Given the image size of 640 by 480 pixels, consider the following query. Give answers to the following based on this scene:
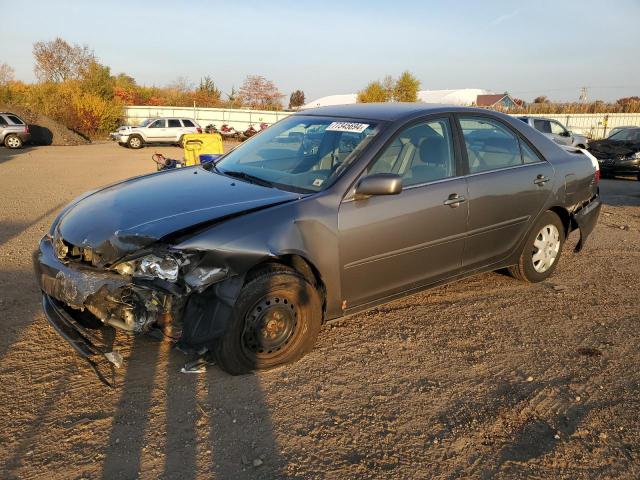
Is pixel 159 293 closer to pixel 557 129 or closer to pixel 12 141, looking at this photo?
pixel 557 129

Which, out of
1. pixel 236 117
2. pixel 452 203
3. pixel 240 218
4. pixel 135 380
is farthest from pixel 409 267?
pixel 236 117

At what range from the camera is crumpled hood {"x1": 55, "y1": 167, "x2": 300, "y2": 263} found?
3051 mm

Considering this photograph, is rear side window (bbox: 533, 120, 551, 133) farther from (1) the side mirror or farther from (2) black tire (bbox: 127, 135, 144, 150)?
(2) black tire (bbox: 127, 135, 144, 150)

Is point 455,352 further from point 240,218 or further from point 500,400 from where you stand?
point 240,218

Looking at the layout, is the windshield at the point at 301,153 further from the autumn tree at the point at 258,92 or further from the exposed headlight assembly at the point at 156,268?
the autumn tree at the point at 258,92

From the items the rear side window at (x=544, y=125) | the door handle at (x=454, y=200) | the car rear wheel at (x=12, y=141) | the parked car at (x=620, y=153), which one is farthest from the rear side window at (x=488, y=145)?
the car rear wheel at (x=12, y=141)

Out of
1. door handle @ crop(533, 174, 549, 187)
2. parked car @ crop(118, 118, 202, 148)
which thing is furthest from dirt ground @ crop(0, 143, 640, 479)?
parked car @ crop(118, 118, 202, 148)

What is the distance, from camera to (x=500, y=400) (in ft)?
10.2

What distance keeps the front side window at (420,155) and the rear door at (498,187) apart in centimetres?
21

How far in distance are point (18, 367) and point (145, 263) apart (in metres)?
1.20

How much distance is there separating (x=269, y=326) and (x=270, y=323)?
0.02m

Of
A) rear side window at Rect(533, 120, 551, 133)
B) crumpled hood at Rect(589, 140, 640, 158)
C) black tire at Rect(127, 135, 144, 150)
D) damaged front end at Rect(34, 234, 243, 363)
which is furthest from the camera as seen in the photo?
black tire at Rect(127, 135, 144, 150)

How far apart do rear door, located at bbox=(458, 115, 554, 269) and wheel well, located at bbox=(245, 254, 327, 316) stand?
4.65 feet

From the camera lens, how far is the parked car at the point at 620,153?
14414 millimetres
